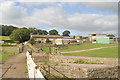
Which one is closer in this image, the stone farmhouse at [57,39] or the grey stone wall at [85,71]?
the grey stone wall at [85,71]

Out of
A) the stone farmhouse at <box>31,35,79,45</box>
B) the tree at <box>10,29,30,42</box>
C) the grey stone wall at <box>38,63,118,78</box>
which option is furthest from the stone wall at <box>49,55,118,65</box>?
the tree at <box>10,29,30,42</box>

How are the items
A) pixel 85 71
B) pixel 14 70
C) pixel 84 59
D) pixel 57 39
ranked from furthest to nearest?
pixel 57 39, pixel 84 59, pixel 14 70, pixel 85 71

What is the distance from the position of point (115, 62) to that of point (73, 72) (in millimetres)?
5405

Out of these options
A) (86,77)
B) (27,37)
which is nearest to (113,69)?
(86,77)

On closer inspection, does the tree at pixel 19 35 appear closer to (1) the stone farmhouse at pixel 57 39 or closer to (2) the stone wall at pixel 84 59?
(1) the stone farmhouse at pixel 57 39

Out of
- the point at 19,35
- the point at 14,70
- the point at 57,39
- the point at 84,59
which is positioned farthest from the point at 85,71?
the point at 19,35

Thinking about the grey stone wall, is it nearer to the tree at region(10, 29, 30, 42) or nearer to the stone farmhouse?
the stone farmhouse

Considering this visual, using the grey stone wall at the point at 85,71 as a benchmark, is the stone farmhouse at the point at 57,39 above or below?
above

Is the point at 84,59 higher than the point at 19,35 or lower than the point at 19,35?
lower

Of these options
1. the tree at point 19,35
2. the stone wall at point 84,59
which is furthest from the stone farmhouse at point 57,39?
the stone wall at point 84,59

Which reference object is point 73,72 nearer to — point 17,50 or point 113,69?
point 113,69

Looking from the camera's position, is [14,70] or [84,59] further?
[84,59]

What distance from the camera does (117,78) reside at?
12.4 meters

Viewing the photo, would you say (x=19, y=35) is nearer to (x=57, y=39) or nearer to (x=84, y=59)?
(x=57, y=39)
